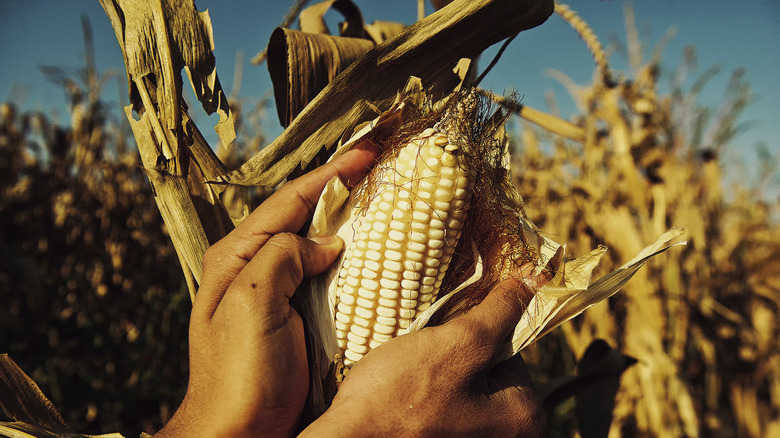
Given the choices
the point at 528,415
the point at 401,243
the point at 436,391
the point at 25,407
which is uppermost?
the point at 401,243

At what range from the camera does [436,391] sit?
30.4 inches

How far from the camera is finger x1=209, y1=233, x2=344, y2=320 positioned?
79cm

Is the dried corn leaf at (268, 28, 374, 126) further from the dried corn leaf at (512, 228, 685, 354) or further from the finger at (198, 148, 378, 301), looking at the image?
the dried corn leaf at (512, 228, 685, 354)

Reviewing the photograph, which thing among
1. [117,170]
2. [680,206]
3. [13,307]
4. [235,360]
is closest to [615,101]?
[680,206]

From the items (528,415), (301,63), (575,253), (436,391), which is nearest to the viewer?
(436,391)

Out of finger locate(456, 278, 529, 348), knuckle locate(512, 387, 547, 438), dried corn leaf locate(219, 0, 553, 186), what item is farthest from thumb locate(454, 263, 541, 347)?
dried corn leaf locate(219, 0, 553, 186)

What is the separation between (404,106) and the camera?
3.22 ft

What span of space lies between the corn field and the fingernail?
1650 millimetres

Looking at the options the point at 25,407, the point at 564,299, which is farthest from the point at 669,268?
the point at 25,407

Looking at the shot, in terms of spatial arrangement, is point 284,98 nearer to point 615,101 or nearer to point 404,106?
point 404,106

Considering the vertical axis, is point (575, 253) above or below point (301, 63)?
below

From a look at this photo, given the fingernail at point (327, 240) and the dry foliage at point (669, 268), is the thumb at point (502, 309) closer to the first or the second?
the fingernail at point (327, 240)

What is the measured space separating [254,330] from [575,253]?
3.30 meters

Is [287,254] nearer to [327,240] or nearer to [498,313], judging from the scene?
[327,240]
